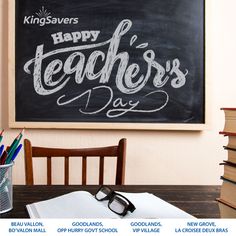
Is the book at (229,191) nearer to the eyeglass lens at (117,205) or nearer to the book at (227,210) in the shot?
the book at (227,210)

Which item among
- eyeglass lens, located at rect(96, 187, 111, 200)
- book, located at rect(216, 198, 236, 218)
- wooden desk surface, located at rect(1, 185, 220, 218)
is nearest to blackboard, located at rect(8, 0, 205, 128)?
wooden desk surface, located at rect(1, 185, 220, 218)

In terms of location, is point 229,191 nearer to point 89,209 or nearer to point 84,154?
point 89,209

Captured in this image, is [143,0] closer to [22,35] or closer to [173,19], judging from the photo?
[173,19]

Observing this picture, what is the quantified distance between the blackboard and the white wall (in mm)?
69

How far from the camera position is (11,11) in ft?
5.19

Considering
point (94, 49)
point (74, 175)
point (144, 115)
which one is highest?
point (94, 49)

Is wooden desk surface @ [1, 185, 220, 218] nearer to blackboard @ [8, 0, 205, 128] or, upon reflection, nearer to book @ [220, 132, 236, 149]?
book @ [220, 132, 236, 149]

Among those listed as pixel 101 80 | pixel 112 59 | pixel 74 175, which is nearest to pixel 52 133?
pixel 74 175

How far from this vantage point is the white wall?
162 centimetres

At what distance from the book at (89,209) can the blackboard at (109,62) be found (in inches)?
32.7

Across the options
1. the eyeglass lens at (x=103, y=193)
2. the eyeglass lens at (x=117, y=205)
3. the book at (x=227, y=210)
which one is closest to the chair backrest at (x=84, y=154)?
the eyeglass lens at (x=103, y=193)
